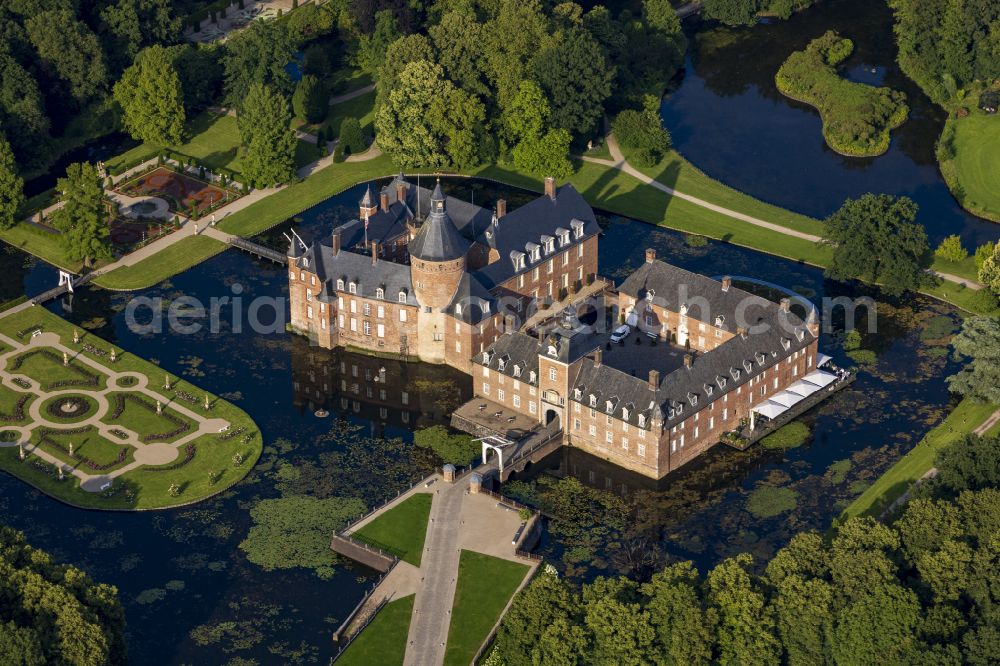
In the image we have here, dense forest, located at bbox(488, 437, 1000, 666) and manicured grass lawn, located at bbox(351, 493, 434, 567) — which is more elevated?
dense forest, located at bbox(488, 437, 1000, 666)

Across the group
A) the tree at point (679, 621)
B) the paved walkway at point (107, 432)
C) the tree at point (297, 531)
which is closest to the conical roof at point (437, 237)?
the paved walkway at point (107, 432)

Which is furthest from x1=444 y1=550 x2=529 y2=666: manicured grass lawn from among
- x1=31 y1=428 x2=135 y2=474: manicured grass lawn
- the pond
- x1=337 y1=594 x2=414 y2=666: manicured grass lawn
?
x1=31 y1=428 x2=135 y2=474: manicured grass lawn

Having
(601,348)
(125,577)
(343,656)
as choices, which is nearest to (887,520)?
(601,348)

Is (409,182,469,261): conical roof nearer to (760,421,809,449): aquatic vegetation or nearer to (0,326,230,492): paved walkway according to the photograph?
(0,326,230,492): paved walkway

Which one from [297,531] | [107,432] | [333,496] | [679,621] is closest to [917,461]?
[679,621]

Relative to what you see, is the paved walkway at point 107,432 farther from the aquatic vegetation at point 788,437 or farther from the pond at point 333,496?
the aquatic vegetation at point 788,437
